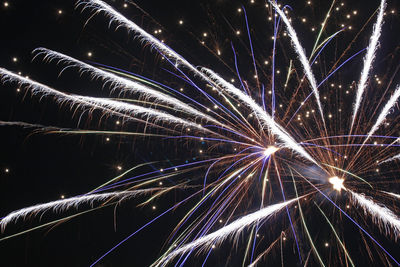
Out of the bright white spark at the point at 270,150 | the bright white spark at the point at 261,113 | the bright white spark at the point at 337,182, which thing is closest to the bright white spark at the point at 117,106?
the bright white spark at the point at 261,113

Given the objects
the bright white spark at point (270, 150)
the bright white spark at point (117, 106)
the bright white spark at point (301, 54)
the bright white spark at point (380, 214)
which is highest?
the bright white spark at point (301, 54)

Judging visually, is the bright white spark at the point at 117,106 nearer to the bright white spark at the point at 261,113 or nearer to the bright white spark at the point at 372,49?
the bright white spark at the point at 261,113

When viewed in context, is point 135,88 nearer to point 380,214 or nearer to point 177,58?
point 177,58

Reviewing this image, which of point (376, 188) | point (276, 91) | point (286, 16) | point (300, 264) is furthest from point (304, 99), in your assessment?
point (300, 264)

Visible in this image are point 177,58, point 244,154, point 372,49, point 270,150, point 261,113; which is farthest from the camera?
point 244,154

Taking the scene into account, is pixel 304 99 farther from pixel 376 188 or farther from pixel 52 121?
pixel 52 121

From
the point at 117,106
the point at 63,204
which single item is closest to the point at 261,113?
the point at 117,106
